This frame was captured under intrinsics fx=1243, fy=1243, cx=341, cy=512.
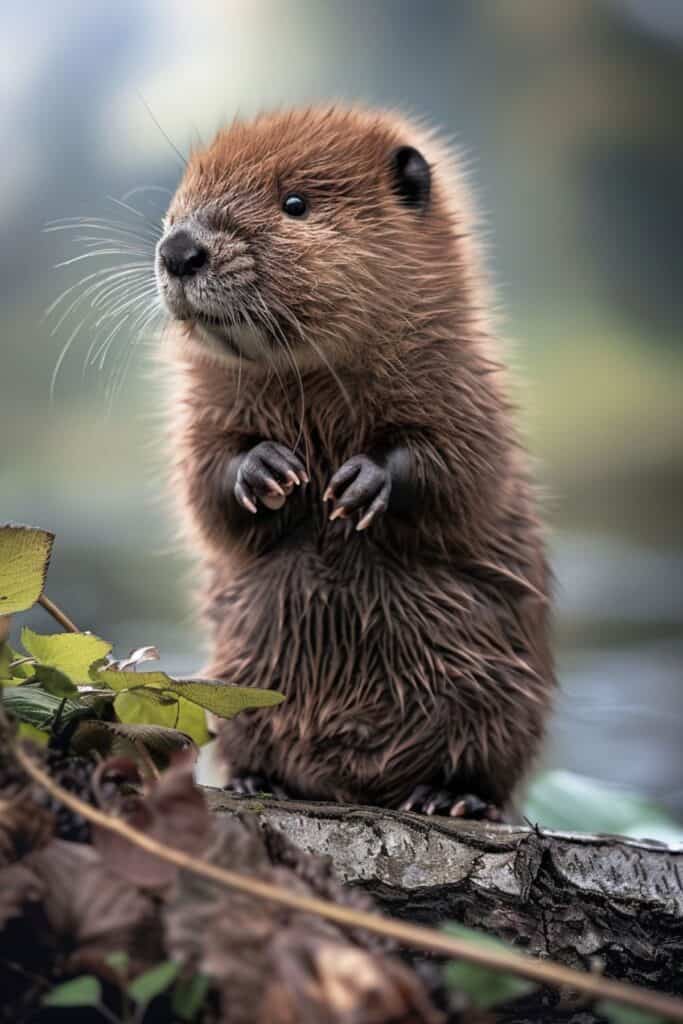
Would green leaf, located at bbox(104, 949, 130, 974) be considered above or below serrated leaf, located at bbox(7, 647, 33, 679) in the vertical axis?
above

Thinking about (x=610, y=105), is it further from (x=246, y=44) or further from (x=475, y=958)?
(x=475, y=958)

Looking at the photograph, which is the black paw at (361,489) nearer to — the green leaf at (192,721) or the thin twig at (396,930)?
the green leaf at (192,721)

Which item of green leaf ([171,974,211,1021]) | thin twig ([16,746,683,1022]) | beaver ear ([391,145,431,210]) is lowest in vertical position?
green leaf ([171,974,211,1021])

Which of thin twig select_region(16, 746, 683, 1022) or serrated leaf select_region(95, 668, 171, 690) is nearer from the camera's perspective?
thin twig select_region(16, 746, 683, 1022)

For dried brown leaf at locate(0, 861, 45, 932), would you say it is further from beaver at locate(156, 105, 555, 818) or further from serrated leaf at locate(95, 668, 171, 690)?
beaver at locate(156, 105, 555, 818)

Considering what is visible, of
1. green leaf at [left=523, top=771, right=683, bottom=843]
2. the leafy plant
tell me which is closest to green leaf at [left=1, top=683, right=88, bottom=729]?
the leafy plant

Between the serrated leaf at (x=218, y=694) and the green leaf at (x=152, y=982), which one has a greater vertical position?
the green leaf at (x=152, y=982)

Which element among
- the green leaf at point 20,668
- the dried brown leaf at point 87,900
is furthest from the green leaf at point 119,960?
the green leaf at point 20,668

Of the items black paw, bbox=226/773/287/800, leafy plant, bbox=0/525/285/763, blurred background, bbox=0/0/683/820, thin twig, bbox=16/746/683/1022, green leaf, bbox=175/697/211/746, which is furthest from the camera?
blurred background, bbox=0/0/683/820
